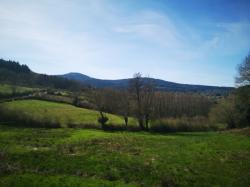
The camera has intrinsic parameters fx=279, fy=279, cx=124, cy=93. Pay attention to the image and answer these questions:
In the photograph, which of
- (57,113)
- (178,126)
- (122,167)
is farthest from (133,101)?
(122,167)

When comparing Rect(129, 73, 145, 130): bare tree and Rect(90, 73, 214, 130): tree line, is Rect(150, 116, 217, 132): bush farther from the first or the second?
Rect(129, 73, 145, 130): bare tree

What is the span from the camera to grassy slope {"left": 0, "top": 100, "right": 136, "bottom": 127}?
63.9 metres

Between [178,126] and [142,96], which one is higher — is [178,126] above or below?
below

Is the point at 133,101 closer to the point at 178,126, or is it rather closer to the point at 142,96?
the point at 142,96

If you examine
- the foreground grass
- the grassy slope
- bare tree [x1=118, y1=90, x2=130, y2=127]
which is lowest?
the grassy slope

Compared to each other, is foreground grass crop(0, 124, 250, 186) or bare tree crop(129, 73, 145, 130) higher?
bare tree crop(129, 73, 145, 130)

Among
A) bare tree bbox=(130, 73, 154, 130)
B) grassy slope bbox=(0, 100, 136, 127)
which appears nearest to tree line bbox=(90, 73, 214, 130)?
bare tree bbox=(130, 73, 154, 130)

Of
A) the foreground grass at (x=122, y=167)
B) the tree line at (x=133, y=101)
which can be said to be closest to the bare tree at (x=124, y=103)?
the tree line at (x=133, y=101)

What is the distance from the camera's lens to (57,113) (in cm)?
7375

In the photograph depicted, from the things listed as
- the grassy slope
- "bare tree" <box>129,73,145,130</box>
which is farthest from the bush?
the grassy slope

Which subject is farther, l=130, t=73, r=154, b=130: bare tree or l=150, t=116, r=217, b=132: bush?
l=130, t=73, r=154, b=130: bare tree

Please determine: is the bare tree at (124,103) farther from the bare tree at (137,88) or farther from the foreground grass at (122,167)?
the foreground grass at (122,167)

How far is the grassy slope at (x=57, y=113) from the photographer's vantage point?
210ft

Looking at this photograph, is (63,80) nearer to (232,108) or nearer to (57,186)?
(232,108)
